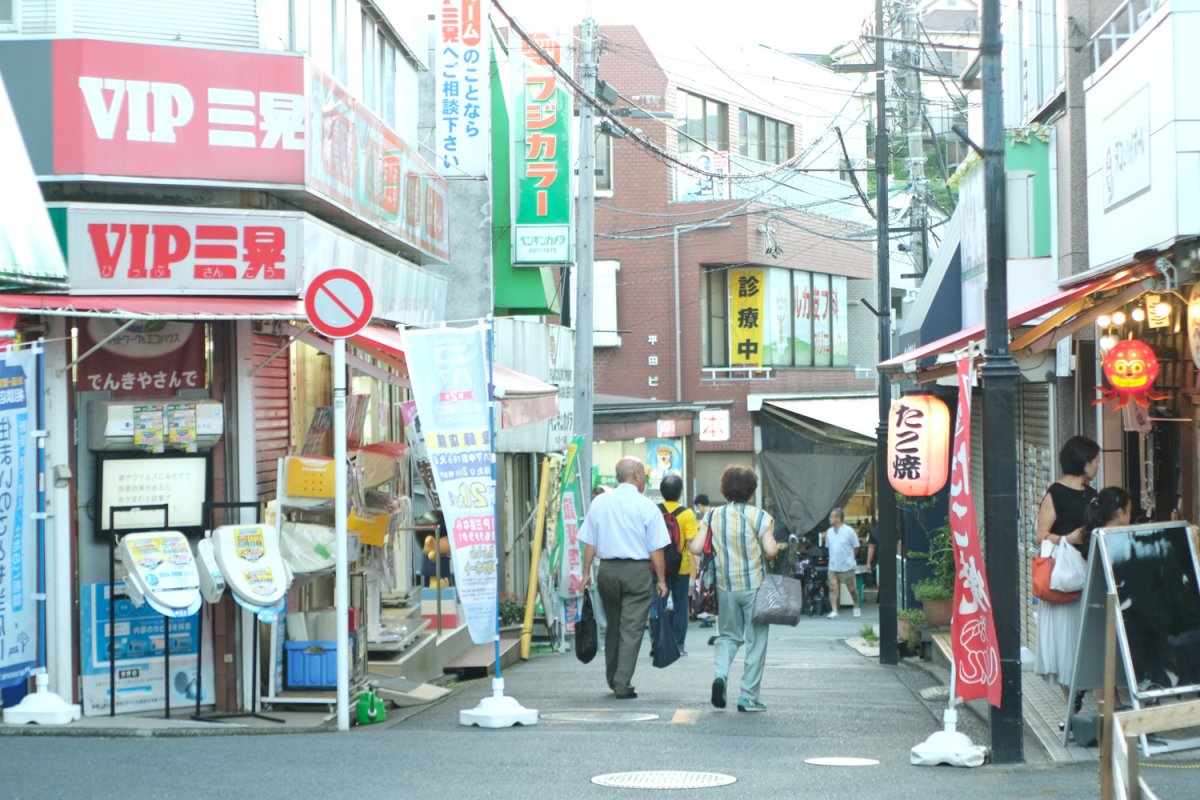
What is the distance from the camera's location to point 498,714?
10539 mm

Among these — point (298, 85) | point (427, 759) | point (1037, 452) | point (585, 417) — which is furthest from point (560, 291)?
point (427, 759)

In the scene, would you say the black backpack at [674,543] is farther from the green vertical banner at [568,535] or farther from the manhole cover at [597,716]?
the green vertical banner at [568,535]

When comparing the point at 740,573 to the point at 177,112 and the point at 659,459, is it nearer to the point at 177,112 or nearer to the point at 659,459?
the point at 177,112

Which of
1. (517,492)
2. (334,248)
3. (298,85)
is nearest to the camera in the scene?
(298,85)

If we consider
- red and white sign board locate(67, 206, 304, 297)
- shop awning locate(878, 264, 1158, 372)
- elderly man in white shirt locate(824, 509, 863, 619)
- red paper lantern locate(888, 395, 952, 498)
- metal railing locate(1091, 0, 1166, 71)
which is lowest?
elderly man in white shirt locate(824, 509, 863, 619)

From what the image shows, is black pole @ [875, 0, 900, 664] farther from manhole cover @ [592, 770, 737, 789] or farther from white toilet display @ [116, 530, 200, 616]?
white toilet display @ [116, 530, 200, 616]

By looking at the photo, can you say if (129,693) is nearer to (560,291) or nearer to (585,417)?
(585,417)

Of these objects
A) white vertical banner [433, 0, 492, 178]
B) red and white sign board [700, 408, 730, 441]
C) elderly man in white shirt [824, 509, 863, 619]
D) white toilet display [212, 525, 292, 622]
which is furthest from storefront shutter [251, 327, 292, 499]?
red and white sign board [700, 408, 730, 441]

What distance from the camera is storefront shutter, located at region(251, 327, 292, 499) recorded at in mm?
11562

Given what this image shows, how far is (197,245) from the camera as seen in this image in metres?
10.8

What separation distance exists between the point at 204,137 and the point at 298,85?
0.82m

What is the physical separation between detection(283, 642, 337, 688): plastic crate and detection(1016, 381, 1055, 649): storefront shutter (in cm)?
663

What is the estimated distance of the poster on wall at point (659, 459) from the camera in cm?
3362

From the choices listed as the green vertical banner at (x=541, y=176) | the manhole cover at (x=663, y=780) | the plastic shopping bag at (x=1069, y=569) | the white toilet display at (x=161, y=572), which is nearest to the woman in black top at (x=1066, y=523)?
the plastic shopping bag at (x=1069, y=569)
